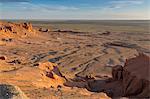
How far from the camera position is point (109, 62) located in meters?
22.1

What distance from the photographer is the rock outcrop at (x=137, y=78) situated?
34.1ft

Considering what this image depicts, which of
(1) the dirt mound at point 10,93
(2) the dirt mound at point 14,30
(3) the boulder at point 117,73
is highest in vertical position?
(1) the dirt mound at point 10,93

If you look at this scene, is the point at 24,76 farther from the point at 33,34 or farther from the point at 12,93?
the point at 33,34

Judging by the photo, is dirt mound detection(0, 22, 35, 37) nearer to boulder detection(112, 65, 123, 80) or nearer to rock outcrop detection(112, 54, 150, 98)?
boulder detection(112, 65, 123, 80)

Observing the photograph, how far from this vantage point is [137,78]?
1077cm

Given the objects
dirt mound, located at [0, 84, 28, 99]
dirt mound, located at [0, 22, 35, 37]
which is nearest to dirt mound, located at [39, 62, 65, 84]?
dirt mound, located at [0, 84, 28, 99]

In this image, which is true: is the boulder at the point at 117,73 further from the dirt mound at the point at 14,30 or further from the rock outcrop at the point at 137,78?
the dirt mound at the point at 14,30

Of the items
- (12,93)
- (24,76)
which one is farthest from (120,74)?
(12,93)

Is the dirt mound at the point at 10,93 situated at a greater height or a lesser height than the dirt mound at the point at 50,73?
greater

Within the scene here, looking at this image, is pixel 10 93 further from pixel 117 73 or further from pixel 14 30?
pixel 14 30

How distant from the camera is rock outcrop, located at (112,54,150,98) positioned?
34.1 ft

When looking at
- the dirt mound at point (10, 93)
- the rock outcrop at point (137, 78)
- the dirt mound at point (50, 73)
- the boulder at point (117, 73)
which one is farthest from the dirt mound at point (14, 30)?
the dirt mound at point (10, 93)

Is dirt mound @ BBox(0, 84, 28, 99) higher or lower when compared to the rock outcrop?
higher

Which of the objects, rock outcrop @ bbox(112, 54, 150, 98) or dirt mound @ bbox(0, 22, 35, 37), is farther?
dirt mound @ bbox(0, 22, 35, 37)
